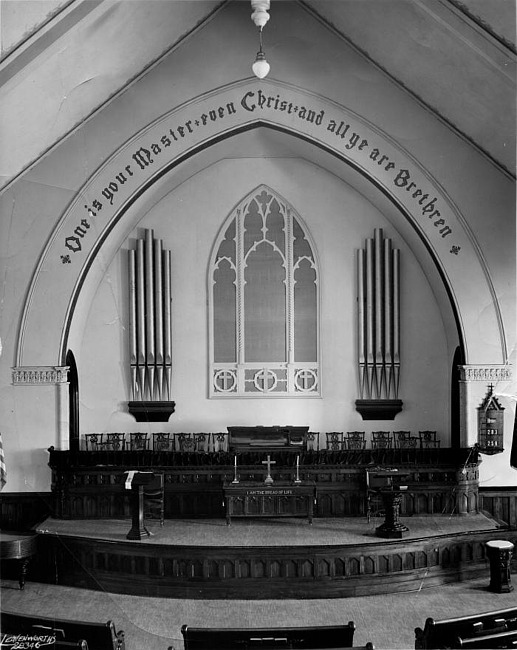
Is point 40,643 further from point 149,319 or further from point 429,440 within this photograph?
point 429,440

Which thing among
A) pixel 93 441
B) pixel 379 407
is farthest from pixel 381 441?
pixel 93 441

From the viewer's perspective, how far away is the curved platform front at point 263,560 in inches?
445

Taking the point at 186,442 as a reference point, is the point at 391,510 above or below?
below

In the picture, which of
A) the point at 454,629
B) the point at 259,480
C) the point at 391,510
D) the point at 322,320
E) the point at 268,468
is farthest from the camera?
the point at 322,320

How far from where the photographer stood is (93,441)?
1450 centimetres

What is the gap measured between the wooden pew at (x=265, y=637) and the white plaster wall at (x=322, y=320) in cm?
797

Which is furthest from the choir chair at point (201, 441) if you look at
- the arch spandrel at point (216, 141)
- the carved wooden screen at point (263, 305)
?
the arch spandrel at point (216, 141)

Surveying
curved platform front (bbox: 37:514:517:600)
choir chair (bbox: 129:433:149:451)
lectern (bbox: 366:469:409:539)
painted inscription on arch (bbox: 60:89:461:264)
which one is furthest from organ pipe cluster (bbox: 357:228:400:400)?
choir chair (bbox: 129:433:149:451)

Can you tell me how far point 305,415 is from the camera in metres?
15.0

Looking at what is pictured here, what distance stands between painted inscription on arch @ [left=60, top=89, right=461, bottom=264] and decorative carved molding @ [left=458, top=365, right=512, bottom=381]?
202 cm

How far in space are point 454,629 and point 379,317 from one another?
799 cm

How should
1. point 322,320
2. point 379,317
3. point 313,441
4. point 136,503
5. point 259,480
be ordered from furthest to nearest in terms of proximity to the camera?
point 322,320
point 313,441
point 379,317
point 259,480
point 136,503

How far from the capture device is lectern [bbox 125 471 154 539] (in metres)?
11.7

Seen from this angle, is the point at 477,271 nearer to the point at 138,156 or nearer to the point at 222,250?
the point at 222,250
